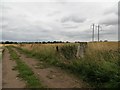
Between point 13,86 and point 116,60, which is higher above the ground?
point 116,60

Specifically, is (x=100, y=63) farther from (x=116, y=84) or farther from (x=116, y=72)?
(x=116, y=84)

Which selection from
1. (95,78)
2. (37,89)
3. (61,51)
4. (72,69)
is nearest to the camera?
(37,89)

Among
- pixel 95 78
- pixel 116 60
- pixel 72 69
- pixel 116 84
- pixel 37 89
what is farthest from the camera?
pixel 72 69

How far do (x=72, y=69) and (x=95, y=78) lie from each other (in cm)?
243

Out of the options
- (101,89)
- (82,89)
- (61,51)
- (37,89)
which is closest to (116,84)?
(101,89)

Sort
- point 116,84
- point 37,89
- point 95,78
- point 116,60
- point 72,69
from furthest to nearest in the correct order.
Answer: point 72,69 → point 116,60 → point 95,78 → point 37,89 → point 116,84

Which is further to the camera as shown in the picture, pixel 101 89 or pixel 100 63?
pixel 100 63

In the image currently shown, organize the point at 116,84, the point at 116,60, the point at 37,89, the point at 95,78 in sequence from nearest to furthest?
the point at 116,84, the point at 37,89, the point at 95,78, the point at 116,60

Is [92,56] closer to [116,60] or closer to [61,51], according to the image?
[116,60]

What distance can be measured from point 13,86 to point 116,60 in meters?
3.98

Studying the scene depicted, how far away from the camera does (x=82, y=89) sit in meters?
6.68

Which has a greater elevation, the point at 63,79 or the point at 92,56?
the point at 92,56

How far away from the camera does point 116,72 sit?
6672 millimetres

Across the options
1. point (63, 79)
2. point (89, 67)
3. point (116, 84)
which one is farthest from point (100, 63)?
point (116, 84)
